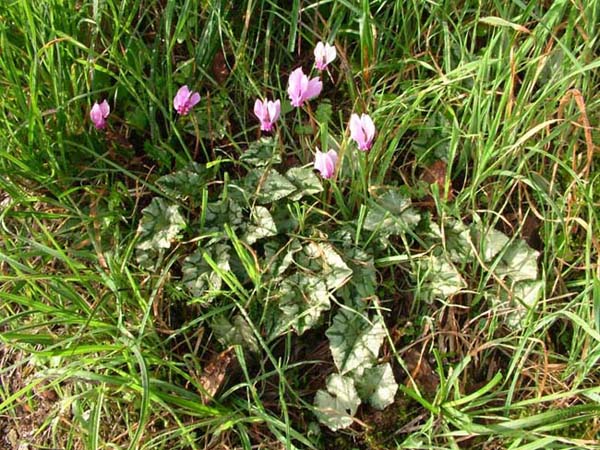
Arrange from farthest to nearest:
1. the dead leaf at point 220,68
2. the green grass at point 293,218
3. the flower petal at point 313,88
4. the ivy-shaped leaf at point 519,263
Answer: the dead leaf at point 220,68
the flower petal at point 313,88
the ivy-shaped leaf at point 519,263
the green grass at point 293,218

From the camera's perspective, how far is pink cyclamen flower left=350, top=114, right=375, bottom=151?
70.4 inches

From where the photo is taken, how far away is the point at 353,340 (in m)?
1.84

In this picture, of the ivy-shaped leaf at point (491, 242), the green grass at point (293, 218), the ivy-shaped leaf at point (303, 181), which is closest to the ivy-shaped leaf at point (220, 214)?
the green grass at point (293, 218)

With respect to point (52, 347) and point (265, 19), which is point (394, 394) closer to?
point (52, 347)

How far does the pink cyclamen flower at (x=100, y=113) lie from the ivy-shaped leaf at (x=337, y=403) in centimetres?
95

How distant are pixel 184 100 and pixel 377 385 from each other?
960 mm

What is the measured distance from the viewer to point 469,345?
1.85 meters

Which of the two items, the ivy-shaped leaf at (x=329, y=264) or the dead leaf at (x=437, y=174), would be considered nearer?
the ivy-shaped leaf at (x=329, y=264)

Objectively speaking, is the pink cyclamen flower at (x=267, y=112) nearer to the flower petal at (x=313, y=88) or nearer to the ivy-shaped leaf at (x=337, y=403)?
the flower petal at (x=313, y=88)

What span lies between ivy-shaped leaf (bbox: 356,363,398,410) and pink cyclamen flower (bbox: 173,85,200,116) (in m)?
0.90

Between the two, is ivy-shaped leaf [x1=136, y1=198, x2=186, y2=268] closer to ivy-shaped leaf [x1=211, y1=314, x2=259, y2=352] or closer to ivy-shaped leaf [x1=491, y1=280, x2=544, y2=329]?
ivy-shaped leaf [x1=211, y1=314, x2=259, y2=352]

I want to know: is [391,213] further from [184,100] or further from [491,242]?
[184,100]

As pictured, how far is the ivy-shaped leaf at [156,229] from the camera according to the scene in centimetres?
191

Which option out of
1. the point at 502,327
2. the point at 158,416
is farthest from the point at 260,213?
the point at 502,327
